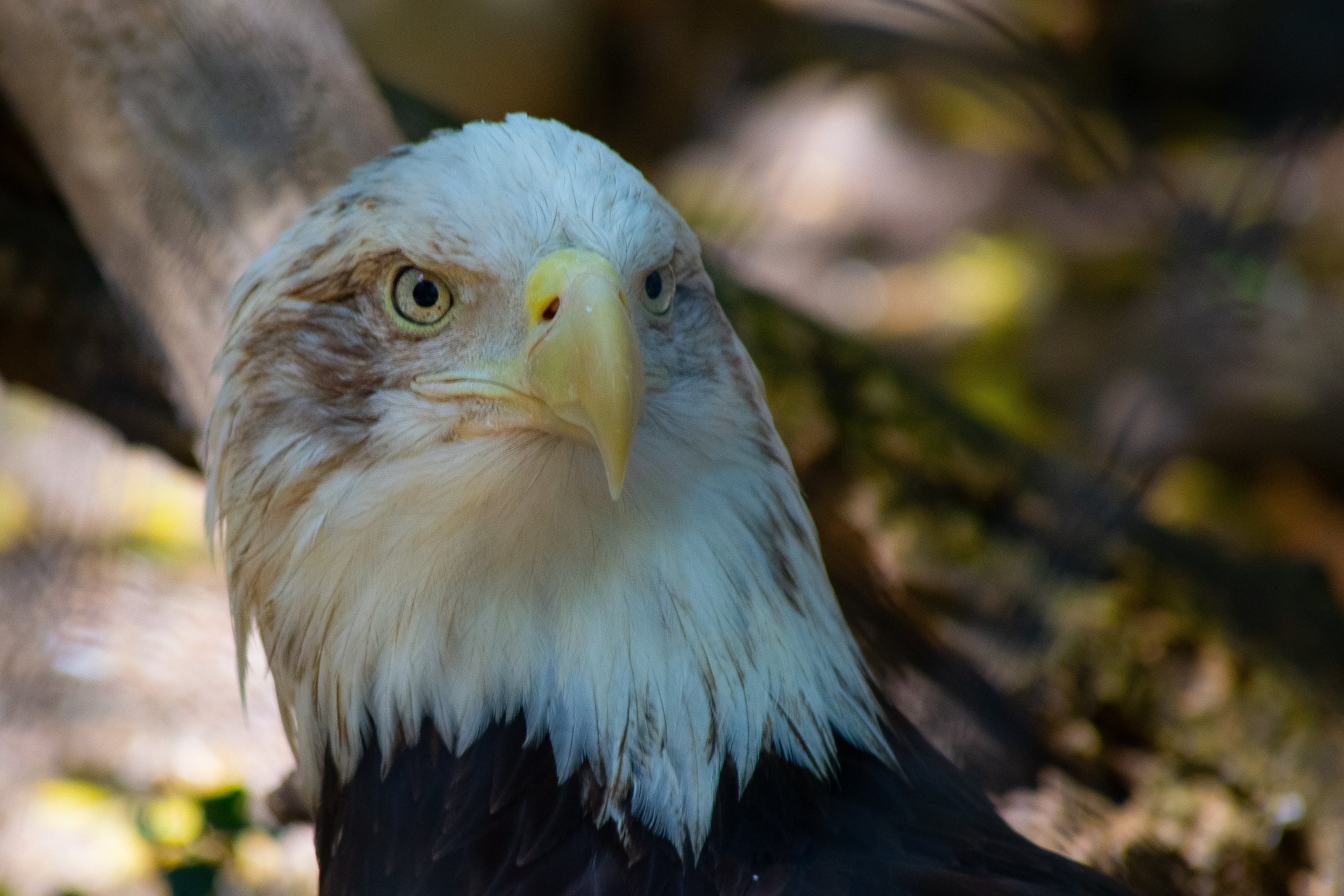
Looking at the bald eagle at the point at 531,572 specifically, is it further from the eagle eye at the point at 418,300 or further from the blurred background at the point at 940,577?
the blurred background at the point at 940,577

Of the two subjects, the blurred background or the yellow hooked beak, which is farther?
the blurred background

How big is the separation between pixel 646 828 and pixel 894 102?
211 inches

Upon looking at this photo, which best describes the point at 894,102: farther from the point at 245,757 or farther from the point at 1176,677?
the point at 245,757

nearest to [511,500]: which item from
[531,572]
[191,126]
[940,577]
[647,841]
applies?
[531,572]

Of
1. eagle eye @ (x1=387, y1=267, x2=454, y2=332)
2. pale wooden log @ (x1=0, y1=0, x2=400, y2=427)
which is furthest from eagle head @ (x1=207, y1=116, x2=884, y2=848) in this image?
pale wooden log @ (x1=0, y1=0, x2=400, y2=427)

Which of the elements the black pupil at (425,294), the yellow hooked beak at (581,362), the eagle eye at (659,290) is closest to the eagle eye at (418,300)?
the black pupil at (425,294)

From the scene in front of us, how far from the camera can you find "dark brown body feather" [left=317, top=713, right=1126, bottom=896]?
1.55m

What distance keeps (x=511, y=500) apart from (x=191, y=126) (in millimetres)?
1215

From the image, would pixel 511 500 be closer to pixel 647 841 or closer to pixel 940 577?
pixel 647 841

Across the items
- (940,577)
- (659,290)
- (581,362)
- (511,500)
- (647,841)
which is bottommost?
(647,841)

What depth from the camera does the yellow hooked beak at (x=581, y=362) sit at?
1.36 metres

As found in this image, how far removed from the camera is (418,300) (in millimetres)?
1581

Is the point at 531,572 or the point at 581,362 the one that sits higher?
the point at 581,362

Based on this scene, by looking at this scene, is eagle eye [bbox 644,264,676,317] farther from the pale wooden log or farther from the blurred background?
the pale wooden log
